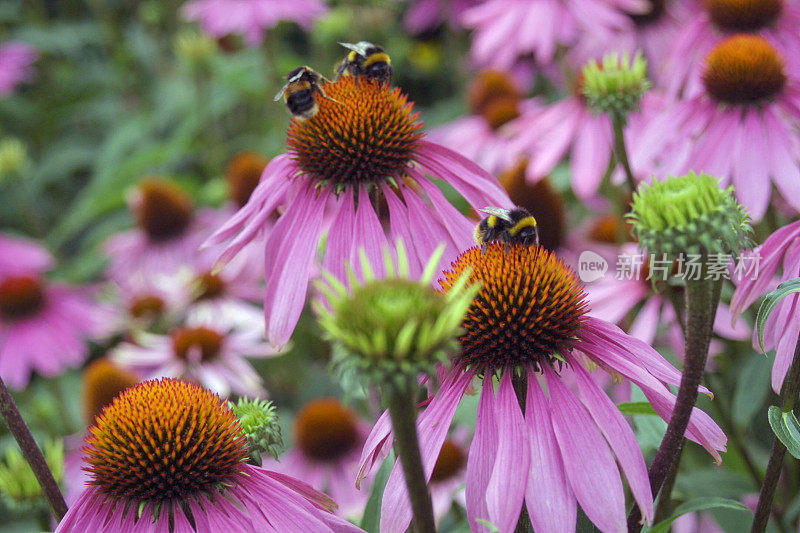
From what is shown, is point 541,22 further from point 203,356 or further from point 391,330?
point 391,330

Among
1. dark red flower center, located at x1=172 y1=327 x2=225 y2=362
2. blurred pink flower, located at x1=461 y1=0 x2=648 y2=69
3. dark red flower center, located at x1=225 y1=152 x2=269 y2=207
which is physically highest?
blurred pink flower, located at x1=461 y1=0 x2=648 y2=69

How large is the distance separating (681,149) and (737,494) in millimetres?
515

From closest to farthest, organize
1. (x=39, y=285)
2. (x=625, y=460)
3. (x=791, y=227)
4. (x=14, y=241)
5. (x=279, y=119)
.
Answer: (x=625, y=460), (x=791, y=227), (x=279, y=119), (x=39, y=285), (x=14, y=241)

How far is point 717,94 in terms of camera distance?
1.34m

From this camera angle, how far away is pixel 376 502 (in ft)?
2.82

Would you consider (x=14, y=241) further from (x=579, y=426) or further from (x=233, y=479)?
(x=579, y=426)

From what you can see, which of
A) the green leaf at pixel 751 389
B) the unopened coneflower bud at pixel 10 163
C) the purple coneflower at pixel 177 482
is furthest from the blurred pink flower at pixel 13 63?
the green leaf at pixel 751 389

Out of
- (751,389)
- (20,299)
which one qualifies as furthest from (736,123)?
(20,299)

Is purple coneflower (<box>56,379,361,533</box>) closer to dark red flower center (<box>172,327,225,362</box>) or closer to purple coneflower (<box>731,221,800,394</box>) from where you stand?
purple coneflower (<box>731,221,800,394</box>)

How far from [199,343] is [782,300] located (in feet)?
4.21

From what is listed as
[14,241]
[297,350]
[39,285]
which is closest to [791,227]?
[297,350]

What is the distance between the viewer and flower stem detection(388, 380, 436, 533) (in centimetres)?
52

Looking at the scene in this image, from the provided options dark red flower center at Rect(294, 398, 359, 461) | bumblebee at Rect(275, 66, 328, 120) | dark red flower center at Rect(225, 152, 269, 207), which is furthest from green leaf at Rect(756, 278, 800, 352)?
dark red flower center at Rect(225, 152, 269, 207)

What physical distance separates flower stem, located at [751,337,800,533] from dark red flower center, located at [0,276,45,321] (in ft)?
7.08
